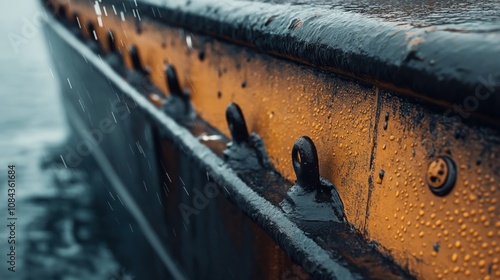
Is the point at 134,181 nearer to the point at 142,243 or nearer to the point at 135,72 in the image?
the point at 142,243

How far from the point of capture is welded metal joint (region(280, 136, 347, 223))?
119cm

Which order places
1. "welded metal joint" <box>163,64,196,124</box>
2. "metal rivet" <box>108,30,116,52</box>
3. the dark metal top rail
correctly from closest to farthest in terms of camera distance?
the dark metal top rail < "welded metal joint" <box>163,64,196,124</box> < "metal rivet" <box>108,30,116,52</box>

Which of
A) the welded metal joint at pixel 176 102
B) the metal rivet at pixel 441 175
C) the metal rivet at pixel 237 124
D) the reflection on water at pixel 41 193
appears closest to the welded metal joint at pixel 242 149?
the metal rivet at pixel 237 124

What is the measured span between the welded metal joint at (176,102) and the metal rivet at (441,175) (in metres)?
1.29

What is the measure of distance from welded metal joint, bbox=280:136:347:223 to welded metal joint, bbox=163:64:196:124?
95 cm

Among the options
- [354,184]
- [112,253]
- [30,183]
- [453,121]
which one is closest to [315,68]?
[354,184]

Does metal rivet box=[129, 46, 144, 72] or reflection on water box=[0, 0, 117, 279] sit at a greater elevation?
metal rivet box=[129, 46, 144, 72]

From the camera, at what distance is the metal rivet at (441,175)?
0.91 metres

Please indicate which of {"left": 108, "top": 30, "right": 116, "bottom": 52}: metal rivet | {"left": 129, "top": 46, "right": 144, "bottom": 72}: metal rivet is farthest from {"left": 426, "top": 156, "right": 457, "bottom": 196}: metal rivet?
{"left": 108, "top": 30, "right": 116, "bottom": 52}: metal rivet

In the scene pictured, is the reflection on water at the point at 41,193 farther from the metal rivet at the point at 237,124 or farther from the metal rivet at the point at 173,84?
the metal rivet at the point at 237,124

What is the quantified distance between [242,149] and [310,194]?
407 millimetres

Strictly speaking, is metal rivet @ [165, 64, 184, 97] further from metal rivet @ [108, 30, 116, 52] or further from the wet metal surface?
metal rivet @ [108, 30, 116, 52]

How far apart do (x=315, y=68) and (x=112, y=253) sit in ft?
8.67

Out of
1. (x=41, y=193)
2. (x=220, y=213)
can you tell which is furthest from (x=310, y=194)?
(x=41, y=193)
